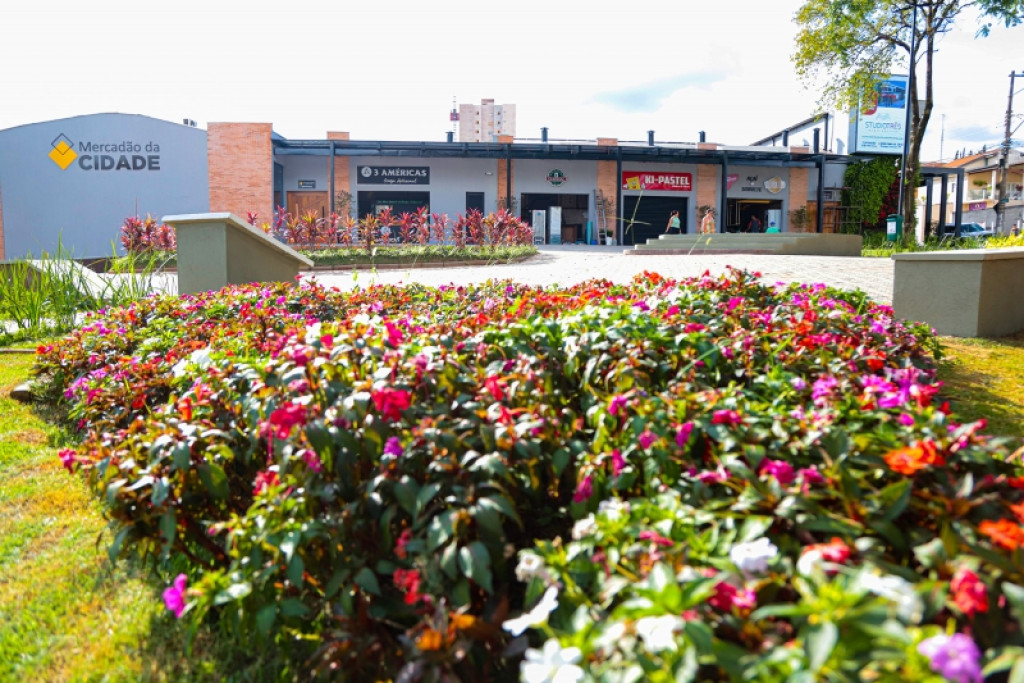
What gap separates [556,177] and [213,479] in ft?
111

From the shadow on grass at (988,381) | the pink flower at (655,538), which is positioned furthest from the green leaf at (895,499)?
the shadow on grass at (988,381)

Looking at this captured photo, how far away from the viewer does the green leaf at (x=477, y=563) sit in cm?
155

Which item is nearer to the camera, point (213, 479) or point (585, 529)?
point (585, 529)

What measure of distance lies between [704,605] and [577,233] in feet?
113

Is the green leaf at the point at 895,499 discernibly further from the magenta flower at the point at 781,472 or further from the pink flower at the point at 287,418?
the pink flower at the point at 287,418

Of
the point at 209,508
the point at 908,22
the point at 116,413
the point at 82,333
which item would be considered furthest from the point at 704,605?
the point at 908,22

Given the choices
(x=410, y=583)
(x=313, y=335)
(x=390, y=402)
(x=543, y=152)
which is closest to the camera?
(x=410, y=583)

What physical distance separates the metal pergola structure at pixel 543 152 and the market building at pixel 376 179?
2.9 inches

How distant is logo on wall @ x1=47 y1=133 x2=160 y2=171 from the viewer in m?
30.9

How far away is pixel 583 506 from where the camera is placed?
184cm

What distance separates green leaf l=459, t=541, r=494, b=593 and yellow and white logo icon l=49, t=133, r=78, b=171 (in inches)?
1408

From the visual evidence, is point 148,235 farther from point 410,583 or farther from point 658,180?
point 658,180

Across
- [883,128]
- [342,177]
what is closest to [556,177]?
[342,177]

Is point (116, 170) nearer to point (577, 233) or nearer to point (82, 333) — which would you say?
point (577, 233)
